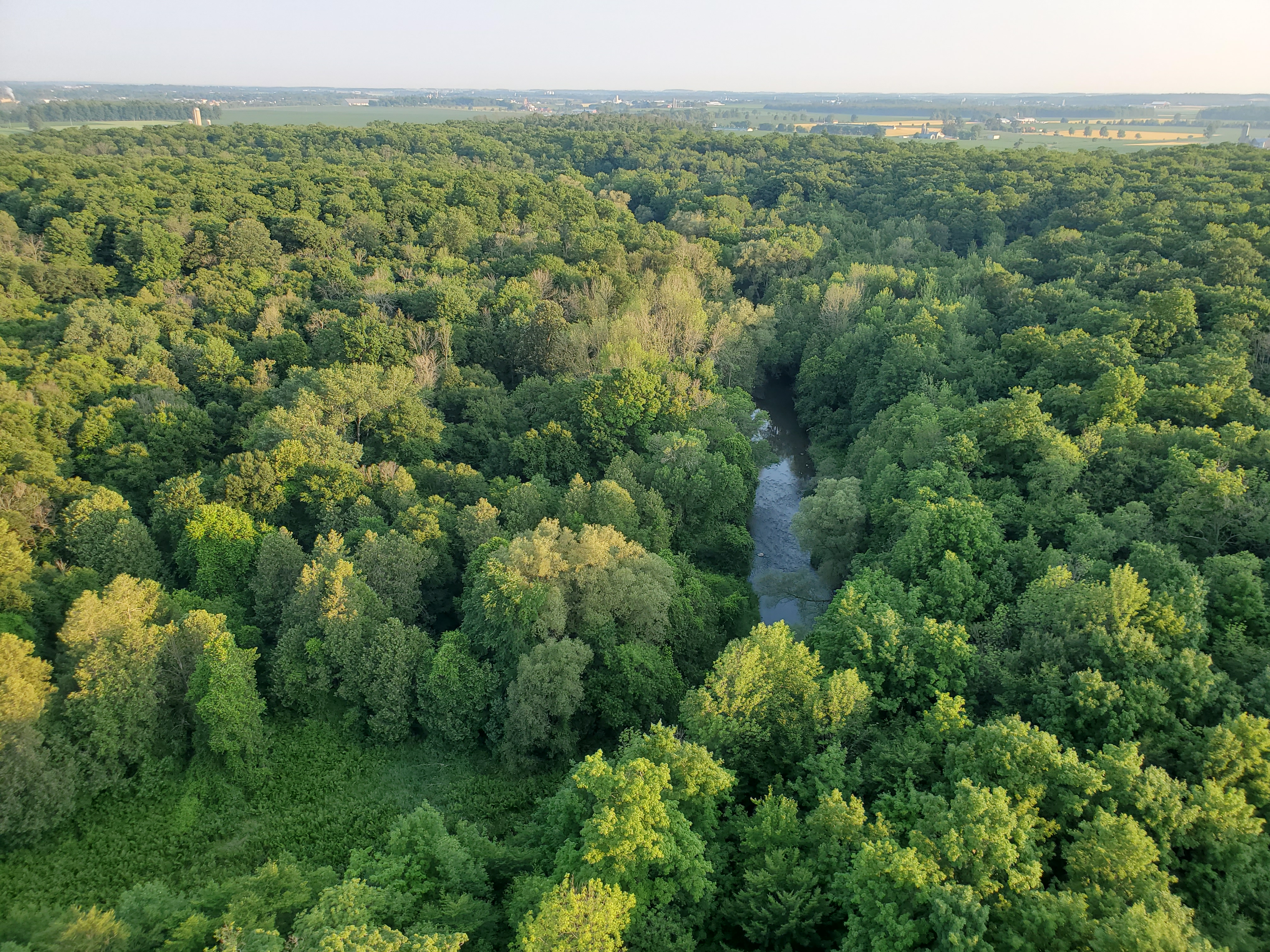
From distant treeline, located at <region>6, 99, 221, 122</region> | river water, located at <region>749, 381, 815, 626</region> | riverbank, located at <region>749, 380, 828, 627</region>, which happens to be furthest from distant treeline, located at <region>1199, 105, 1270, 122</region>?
distant treeline, located at <region>6, 99, 221, 122</region>

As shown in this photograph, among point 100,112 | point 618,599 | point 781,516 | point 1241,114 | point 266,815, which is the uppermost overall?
point 100,112

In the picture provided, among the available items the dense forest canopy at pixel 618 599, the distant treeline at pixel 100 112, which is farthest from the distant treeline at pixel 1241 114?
the distant treeline at pixel 100 112

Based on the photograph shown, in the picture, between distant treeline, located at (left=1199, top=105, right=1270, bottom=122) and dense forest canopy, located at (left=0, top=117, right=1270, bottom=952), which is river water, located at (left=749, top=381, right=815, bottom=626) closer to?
dense forest canopy, located at (left=0, top=117, right=1270, bottom=952)

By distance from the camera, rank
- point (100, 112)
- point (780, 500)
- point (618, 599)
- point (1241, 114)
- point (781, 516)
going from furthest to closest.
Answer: point (100, 112)
point (1241, 114)
point (780, 500)
point (781, 516)
point (618, 599)

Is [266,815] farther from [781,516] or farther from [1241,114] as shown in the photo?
[1241,114]

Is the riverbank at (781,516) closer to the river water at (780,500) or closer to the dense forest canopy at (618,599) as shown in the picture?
the river water at (780,500)

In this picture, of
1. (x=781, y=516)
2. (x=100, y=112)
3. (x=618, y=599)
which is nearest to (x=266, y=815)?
(x=618, y=599)

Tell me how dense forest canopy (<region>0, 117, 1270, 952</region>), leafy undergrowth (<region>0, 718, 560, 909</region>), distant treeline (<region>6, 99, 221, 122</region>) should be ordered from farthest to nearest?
1. distant treeline (<region>6, 99, 221, 122</region>)
2. leafy undergrowth (<region>0, 718, 560, 909</region>)
3. dense forest canopy (<region>0, 117, 1270, 952</region>)
